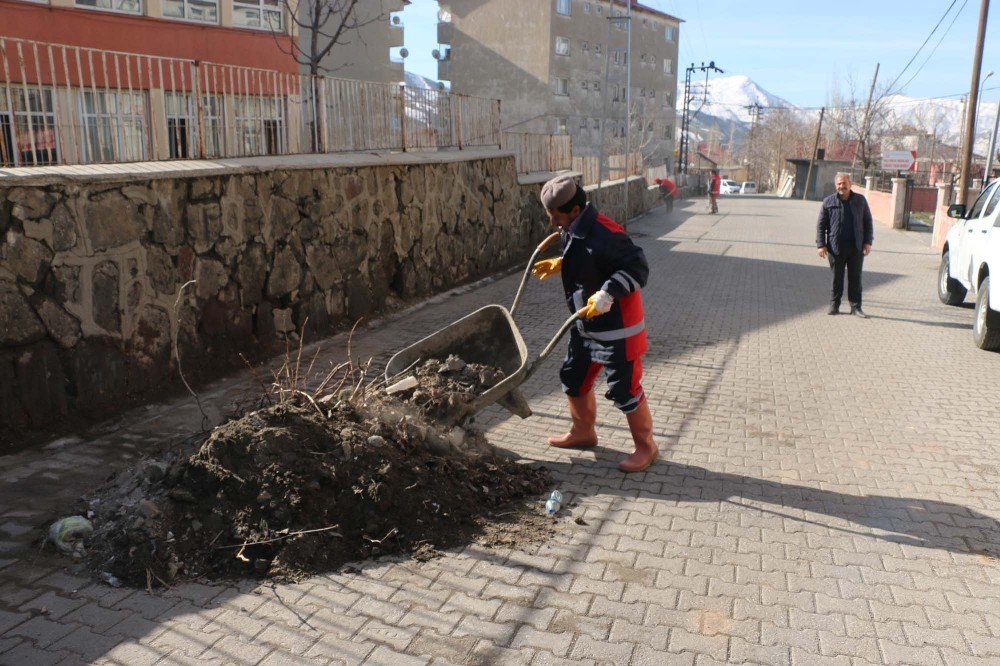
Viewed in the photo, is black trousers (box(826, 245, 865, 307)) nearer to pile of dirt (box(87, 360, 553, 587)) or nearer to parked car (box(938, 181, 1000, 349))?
parked car (box(938, 181, 1000, 349))

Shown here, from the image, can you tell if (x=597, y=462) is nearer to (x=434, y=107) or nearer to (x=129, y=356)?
(x=129, y=356)

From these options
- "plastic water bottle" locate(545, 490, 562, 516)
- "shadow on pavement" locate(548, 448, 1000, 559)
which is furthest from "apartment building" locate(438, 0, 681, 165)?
"plastic water bottle" locate(545, 490, 562, 516)

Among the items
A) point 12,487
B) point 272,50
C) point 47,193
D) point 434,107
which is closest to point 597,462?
point 12,487

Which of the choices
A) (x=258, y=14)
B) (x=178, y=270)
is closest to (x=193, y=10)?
(x=258, y=14)

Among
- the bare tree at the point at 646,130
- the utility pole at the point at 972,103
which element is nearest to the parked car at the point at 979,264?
the utility pole at the point at 972,103

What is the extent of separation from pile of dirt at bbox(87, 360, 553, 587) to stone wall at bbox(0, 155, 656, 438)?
1367mm

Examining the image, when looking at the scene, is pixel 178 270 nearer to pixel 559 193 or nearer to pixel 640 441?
pixel 559 193

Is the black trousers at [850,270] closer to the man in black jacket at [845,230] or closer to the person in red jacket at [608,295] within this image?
the man in black jacket at [845,230]

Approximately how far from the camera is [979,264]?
31.2 ft

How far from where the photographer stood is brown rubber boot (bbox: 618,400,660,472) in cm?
512

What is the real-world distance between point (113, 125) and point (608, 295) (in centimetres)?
410

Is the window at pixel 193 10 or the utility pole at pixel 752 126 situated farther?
the utility pole at pixel 752 126

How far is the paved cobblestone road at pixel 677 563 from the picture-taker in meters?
3.25

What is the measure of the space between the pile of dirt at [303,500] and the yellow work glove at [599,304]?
1077mm
